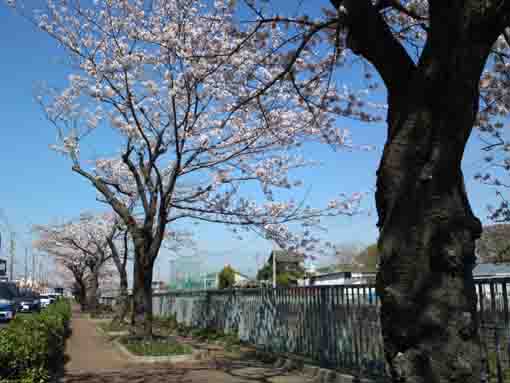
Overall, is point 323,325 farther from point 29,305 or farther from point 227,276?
point 227,276

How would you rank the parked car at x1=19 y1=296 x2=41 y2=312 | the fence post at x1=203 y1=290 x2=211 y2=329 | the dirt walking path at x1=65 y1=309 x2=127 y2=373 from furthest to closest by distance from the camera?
1. the parked car at x1=19 y1=296 x2=41 y2=312
2. the fence post at x1=203 y1=290 x2=211 y2=329
3. the dirt walking path at x1=65 y1=309 x2=127 y2=373

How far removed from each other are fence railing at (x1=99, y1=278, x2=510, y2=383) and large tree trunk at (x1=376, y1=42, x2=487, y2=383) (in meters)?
0.40

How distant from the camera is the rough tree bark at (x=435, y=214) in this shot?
429 cm

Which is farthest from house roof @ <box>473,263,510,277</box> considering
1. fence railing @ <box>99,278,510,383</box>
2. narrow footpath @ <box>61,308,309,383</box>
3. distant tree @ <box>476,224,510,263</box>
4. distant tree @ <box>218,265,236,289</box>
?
distant tree @ <box>218,265,236,289</box>

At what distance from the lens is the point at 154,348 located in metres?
13.8

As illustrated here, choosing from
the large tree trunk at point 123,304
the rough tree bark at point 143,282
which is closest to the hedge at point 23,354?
the rough tree bark at point 143,282

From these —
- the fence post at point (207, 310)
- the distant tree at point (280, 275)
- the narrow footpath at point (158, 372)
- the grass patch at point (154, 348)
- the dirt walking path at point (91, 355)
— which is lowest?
Answer: the dirt walking path at point (91, 355)

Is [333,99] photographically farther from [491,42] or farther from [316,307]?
[491,42]

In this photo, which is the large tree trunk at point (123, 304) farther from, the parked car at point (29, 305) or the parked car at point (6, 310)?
the parked car at point (29, 305)

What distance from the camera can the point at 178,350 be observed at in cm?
1368

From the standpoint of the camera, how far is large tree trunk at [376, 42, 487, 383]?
4281mm

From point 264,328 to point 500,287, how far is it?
822 centimetres

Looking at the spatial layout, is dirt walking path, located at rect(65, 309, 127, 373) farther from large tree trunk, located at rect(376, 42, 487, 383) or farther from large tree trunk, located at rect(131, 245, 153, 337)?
large tree trunk, located at rect(376, 42, 487, 383)

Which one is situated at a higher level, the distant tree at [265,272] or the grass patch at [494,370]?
the distant tree at [265,272]
